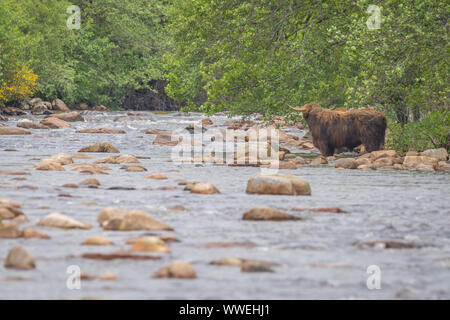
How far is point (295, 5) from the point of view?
62.1 ft

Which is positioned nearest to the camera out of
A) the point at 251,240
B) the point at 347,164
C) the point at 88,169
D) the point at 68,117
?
the point at 251,240

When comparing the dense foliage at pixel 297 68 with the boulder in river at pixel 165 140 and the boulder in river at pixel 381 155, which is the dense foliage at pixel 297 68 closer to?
the boulder in river at pixel 381 155

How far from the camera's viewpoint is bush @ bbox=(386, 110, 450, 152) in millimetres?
16553

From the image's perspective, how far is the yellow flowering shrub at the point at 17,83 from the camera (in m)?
39.8

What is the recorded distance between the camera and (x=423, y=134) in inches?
693

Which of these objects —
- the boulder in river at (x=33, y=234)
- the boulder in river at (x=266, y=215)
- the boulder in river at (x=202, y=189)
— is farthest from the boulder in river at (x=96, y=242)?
the boulder in river at (x=202, y=189)

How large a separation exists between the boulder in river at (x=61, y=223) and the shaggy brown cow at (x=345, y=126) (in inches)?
449

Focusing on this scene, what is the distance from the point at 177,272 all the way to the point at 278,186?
4953 mm

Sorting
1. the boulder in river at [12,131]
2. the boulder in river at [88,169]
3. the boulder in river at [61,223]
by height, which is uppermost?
the boulder in river at [12,131]

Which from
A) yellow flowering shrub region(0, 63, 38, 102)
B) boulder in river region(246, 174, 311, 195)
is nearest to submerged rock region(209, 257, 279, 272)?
boulder in river region(246, 174, 311, 195)

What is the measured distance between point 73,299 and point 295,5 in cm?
1553

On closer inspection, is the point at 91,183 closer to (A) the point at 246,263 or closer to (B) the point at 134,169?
(B) the point at 134,169

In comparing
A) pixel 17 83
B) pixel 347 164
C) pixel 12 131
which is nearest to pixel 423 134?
pixel 347 164

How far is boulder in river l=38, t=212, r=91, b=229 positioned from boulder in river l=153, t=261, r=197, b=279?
1927 millimetres
